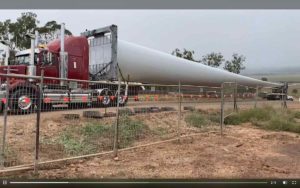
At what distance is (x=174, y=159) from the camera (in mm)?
6684

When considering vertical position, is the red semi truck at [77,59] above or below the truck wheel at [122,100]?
above

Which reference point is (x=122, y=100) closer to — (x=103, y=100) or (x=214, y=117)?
(x=103, y=100)

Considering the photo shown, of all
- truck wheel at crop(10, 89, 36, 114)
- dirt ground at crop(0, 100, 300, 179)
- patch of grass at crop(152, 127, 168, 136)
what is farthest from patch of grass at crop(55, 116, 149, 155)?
truck wheel at crop(10, 89, 36, 114)

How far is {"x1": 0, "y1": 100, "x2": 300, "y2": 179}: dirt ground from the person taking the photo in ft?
18.4

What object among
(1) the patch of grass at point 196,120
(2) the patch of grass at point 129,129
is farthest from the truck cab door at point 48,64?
(2) the patch of grass at point 129,129

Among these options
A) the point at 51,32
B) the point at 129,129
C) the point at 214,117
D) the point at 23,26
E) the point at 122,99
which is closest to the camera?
the point at 122,99

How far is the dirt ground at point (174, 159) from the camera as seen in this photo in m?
5.61

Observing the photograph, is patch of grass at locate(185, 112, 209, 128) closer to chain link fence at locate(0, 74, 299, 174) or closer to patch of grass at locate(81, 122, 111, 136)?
chain link fence at locate(0, 74, 299, 174)

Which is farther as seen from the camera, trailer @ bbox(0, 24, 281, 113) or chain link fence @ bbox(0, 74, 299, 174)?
trailer @ bbox(0, 24, 281, 113)

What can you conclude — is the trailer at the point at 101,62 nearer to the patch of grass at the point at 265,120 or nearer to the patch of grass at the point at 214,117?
the patch of grass at the point at 214,117

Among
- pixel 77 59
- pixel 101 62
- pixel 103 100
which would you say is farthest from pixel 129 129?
pixel 101 62

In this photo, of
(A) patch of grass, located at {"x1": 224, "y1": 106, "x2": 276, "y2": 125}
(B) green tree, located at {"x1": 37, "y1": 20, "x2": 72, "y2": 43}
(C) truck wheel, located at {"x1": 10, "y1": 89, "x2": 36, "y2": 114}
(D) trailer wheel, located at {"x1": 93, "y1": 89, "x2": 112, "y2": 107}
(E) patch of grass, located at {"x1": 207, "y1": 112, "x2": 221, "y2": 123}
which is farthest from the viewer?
(B) green tree, located at {"x1": 37, "y1": 20, "x2": 72, "y2": 43}

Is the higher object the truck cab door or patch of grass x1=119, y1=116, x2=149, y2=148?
the truck cab door

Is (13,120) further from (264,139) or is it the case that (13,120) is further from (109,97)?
(264,139)
